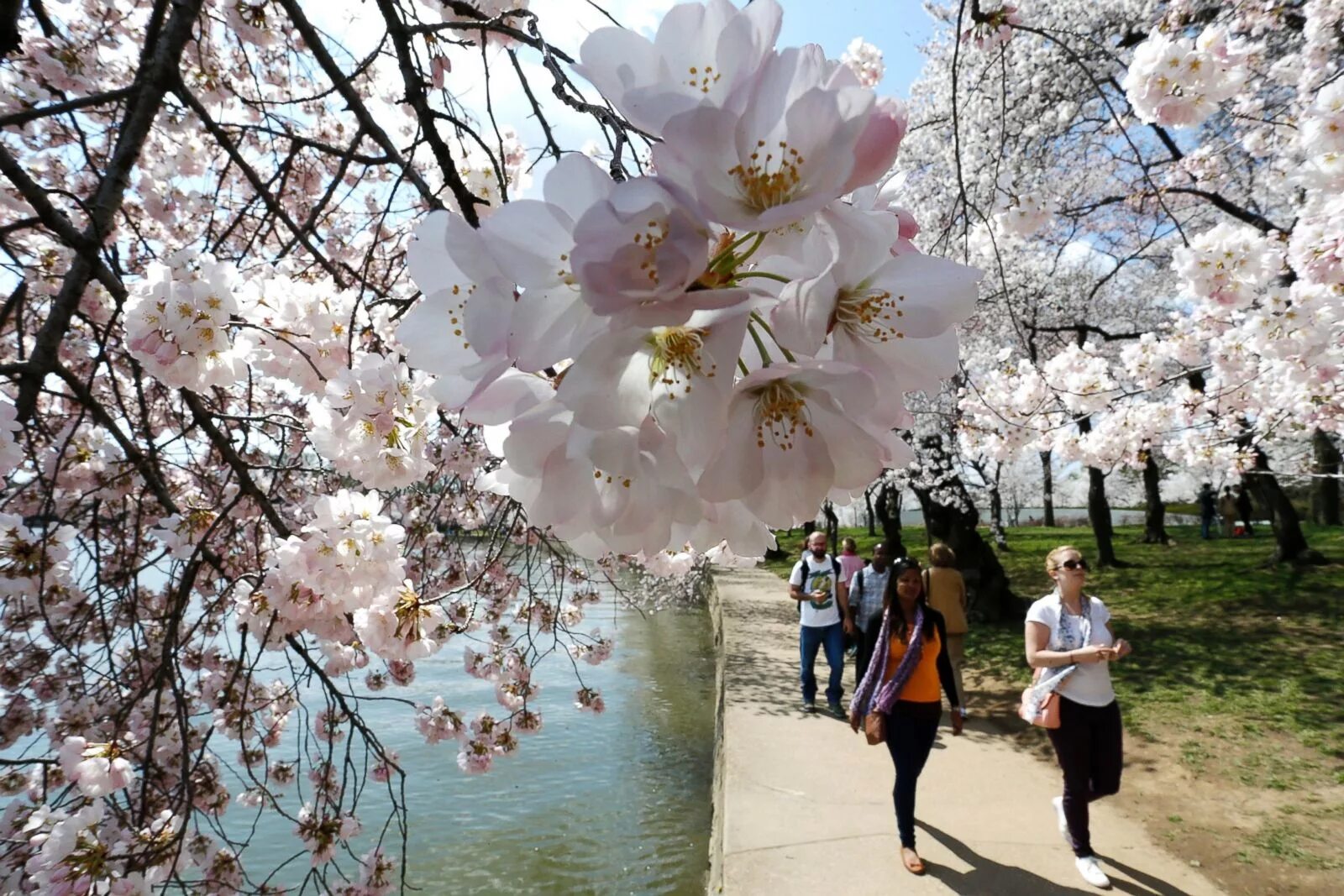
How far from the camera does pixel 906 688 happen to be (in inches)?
150

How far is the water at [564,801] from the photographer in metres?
5.68

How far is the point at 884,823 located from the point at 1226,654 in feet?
17.7

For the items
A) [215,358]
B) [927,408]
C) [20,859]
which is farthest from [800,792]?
[927,408]

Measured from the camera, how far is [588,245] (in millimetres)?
439

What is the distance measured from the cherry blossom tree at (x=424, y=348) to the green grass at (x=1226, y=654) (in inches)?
196

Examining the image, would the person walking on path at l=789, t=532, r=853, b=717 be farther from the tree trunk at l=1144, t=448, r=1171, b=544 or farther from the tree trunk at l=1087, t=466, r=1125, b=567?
the tree trunk at l=1144, t=448, r=1171, b=544

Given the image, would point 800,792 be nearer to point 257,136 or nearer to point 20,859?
point 20,859

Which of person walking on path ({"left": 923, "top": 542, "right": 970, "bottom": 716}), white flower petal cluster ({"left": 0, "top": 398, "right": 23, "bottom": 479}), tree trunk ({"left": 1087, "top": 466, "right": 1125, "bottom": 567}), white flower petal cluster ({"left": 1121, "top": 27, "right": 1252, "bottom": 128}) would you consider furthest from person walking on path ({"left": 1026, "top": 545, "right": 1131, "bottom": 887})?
tree trunk ({"left": 1087, "top": 466, "right": 1125, "bottom": 567})

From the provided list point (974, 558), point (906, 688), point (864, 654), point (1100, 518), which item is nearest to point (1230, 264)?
point (906, 688)

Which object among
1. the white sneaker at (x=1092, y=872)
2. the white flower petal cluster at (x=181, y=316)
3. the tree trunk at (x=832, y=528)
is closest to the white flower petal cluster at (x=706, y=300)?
the white flower petal cluster at (x=181, y=316)

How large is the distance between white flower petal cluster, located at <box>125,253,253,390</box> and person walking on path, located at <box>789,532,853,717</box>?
564 cm

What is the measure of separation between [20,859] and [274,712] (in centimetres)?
179

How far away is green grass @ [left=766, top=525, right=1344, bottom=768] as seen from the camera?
18.3 ft

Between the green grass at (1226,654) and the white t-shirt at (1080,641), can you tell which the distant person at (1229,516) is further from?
the white t-shirt at (1080,641)
